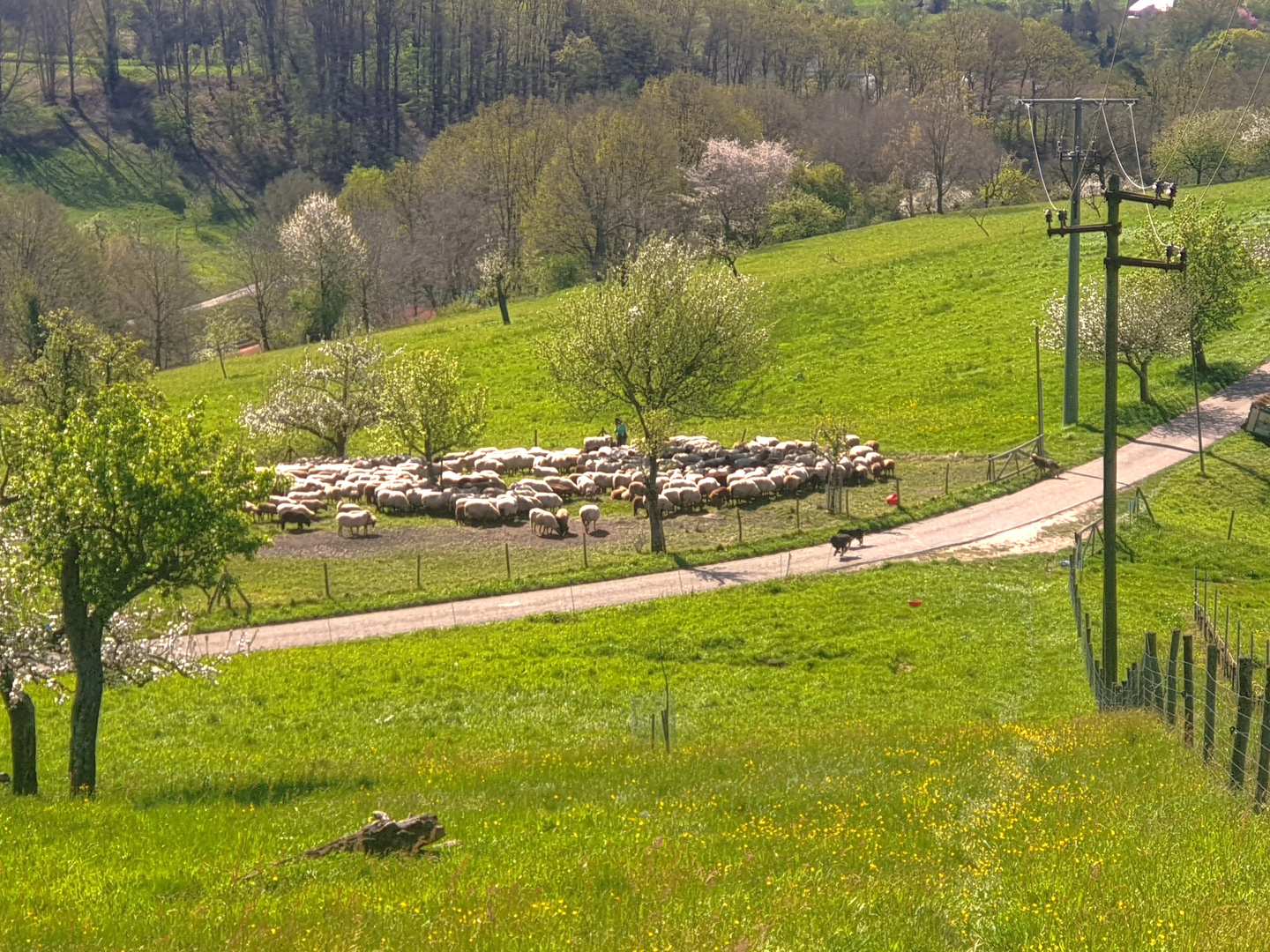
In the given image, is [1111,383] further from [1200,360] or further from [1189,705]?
[1200,360]

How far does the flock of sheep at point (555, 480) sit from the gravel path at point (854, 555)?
4.96 m

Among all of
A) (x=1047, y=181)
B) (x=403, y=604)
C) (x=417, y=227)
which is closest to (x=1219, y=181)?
(x=1047, y=181)

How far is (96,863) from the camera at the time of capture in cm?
1245

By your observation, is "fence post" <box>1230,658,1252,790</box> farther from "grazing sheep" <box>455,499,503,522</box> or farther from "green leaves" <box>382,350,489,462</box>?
"green leaves" <box>382,350,489,462</box>

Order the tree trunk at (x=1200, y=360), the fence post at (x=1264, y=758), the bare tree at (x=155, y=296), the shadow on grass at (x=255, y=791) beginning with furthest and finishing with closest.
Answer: the bare tree at (x=155, y=296)
the tree trunk at (x=1200, y=360)
the shadow on grass at (x=255, y=791)
the fence post at (x=1264, y=758)

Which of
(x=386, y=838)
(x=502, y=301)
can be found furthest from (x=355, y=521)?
(x=502, y=301)

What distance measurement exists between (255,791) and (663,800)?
6.57m

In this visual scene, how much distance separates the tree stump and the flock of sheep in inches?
1169

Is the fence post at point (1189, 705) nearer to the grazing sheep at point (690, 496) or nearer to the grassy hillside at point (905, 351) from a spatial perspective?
the grazing sheep at point (690, 496)

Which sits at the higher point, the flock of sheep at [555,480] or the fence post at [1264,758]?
the fence post at [1264,758]

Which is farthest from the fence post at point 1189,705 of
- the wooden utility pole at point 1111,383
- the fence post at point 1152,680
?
the wooden utility pole at point 1111,383

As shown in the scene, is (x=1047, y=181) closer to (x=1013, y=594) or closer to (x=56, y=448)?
(x=1013, y=594)

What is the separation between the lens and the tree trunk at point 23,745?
18062mm

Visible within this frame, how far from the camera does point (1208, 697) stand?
19.2m
